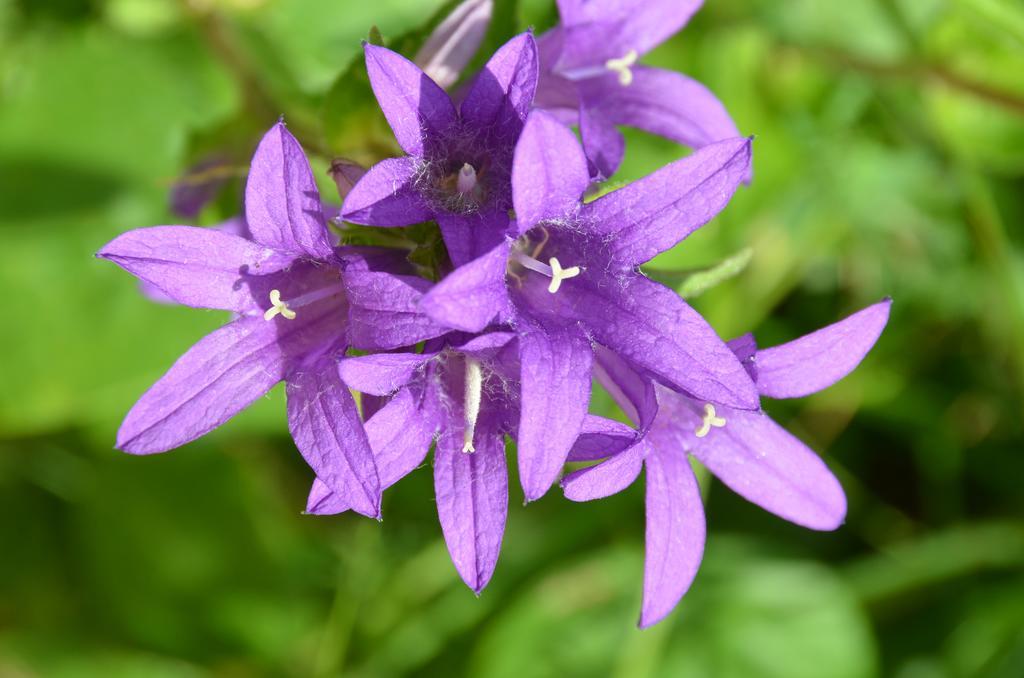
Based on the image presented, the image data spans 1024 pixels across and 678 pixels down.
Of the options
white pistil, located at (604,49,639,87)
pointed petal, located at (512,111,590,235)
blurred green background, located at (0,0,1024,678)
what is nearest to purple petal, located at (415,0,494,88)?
white pistil, located at (604,49,639,87)

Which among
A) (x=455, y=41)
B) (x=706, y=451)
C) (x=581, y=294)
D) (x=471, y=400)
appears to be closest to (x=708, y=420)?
(x=706, y=451)

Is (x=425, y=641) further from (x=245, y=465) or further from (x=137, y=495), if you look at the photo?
(x=137, y=495)

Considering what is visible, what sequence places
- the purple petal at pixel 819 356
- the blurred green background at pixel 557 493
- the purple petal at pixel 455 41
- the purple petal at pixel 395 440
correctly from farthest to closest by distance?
the blurred green background at pixel 557 493 < the purple petal at pixel 455 41 < the purple petal at pixel 819 356 < the purple petal at pixel 395 440

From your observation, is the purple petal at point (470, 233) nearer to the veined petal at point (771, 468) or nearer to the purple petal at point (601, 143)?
the purple petal at point (601, 143)

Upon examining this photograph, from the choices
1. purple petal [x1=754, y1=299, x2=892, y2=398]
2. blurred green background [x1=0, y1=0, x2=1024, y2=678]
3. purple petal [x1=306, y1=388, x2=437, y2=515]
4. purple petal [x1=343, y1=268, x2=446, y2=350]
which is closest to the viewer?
purple petal [x1=343, y1=268, x2=446, y2=350]

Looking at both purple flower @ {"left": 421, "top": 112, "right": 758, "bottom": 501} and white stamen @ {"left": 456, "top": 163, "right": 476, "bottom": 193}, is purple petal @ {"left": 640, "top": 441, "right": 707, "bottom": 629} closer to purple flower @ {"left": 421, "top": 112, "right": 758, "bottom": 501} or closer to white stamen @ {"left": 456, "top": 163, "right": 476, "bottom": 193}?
purple flower @ {"left": 421, "top": 112, "right": 758, "bottom": 501}

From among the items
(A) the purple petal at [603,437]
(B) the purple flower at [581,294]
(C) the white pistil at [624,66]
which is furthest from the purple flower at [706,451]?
(C) the white pistil at [624,66]

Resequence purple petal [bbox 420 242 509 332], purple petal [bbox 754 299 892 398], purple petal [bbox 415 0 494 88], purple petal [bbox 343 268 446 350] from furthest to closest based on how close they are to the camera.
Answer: purple petal [bbox 415 0 494 88] < purple petal [bbox 754 299 892 398] < purple petal [bbox 343 268 446 350] < purple petal [bbox 420 242 509 332]
